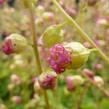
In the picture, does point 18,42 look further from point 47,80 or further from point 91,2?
point 91,2

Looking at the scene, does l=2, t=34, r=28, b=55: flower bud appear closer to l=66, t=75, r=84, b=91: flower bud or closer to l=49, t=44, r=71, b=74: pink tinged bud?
l=49, t=44, r=71, b=74: pink tinged bud

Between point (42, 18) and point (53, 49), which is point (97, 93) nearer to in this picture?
point (42, 18)

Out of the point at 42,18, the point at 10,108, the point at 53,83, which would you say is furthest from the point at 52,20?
the point at 10,108

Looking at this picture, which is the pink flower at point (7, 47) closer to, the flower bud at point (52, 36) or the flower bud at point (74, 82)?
the flower bud at point (52, 36)

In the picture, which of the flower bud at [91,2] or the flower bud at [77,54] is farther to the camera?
the flower bud at [91,2]

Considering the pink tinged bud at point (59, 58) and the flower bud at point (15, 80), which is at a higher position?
the pink tinged bud at point (59, 58)

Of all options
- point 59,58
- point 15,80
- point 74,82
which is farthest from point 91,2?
point 15,80

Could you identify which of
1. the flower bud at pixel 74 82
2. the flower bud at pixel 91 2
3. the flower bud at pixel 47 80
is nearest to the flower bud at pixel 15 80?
the flower bud at pixel 74 82

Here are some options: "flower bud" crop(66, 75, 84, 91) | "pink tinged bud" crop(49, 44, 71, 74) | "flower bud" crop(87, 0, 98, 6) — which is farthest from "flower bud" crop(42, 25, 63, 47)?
"flower bud" crop(66, 75, 84, 91)
